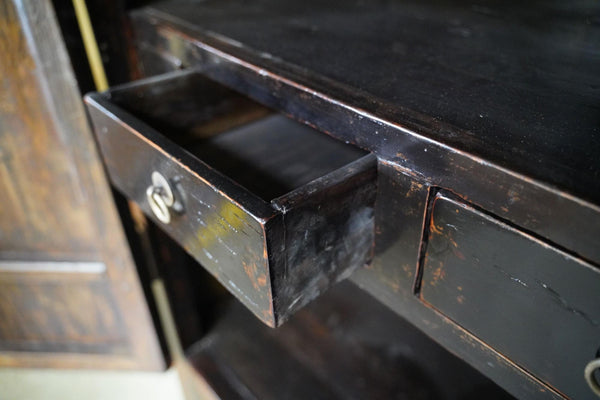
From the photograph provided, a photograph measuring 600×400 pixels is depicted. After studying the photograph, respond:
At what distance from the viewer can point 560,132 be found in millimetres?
373

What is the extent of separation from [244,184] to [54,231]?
2.11 feet

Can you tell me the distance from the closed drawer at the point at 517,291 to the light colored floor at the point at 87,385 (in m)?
0.86

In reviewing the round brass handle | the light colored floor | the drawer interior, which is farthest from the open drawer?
the light colored floor

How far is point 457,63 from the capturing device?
0.51m

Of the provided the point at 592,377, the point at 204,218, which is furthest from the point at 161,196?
→ the point at 592,377

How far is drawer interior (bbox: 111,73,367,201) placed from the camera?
498mm

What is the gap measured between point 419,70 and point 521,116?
133 millimetres

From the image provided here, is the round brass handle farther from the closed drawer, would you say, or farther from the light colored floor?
the light colored floor

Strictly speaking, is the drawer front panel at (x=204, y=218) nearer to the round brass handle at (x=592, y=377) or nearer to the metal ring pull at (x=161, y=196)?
the metal ring pull at (x=161, y=196)

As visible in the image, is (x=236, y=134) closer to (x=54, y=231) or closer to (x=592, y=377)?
(x=592, y=377)

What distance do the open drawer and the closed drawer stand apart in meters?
0.09

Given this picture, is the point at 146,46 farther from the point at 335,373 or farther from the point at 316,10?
the point at 335,373

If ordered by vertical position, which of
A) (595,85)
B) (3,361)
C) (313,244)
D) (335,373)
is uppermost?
(595,85)

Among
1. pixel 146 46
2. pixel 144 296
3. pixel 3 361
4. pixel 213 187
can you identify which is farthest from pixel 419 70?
pixel 3 361
